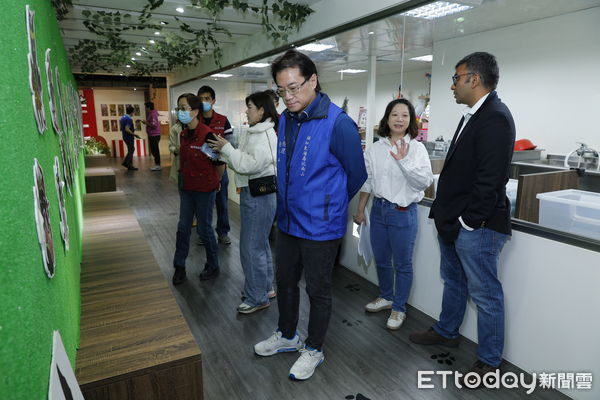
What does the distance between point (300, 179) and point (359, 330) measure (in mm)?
1219

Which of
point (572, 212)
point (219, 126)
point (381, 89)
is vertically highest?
point (381, 89)

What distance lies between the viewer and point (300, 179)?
196 centimetres

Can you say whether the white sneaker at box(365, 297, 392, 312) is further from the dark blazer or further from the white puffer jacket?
the white puffer jacket

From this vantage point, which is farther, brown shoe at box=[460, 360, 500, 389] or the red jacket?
the red jacket

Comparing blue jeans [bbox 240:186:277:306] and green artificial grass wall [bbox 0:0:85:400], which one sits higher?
green artificial grass wall [bbox 0:0:85:400]

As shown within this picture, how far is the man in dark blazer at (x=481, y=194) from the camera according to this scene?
1.85 m

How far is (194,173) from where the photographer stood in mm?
2980

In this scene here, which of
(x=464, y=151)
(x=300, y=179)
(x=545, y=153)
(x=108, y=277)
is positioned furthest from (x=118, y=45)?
(x=545, y=153)

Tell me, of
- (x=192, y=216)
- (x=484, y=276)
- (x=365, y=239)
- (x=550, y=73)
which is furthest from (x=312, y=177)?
(x=550, y=73)

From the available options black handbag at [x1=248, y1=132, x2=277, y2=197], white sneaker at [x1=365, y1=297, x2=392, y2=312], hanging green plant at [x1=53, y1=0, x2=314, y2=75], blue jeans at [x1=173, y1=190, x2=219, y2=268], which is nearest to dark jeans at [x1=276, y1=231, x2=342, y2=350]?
black handbag at [x1=248, y1=132, x2=277, y2=197]

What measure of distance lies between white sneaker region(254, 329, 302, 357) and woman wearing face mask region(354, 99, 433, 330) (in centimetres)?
68

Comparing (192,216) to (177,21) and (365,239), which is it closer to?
(365,239)

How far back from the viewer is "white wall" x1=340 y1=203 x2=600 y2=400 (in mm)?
1862

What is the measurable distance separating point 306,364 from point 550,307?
4.22ft
